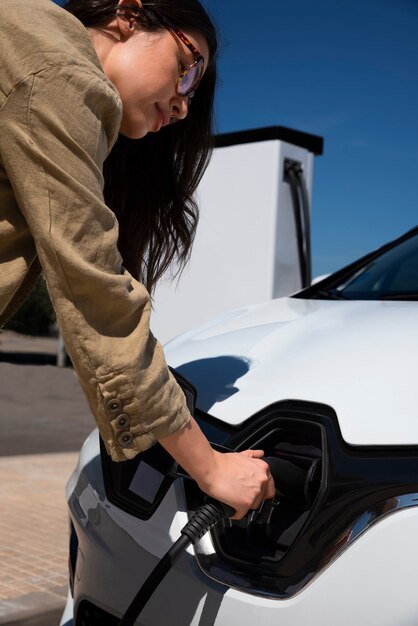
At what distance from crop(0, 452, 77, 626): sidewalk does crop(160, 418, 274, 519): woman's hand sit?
6.25 ft

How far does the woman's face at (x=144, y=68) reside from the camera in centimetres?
151

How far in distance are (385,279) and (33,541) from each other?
2342 mm

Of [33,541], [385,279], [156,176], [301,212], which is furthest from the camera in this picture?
[301,212]

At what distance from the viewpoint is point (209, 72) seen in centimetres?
199

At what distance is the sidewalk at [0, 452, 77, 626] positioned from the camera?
3186mm

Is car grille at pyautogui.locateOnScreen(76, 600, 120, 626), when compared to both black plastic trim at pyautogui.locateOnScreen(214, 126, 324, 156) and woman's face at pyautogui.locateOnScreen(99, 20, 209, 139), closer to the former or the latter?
woman's face at pyautogui.locateOnScreen(99, 20, 209, 139)

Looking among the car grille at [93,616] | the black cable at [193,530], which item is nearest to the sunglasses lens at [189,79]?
the black cable at [193,530]

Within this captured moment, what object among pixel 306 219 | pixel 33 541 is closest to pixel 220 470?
pixel 33 541

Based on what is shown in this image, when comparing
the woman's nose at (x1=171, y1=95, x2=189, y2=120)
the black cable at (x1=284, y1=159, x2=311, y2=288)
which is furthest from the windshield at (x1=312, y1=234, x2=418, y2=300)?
the black cable at (x1=284, y1=159, x2=311, y2=288)

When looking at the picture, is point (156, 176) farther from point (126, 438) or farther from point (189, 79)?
point (126, 438)

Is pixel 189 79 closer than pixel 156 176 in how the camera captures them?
Yes

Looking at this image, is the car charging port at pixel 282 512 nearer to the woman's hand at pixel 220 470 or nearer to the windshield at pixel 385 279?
the woman's hand at pixel 220 470

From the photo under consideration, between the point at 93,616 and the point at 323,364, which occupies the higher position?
the point at 323,364

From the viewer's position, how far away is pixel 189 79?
1.58 meters
